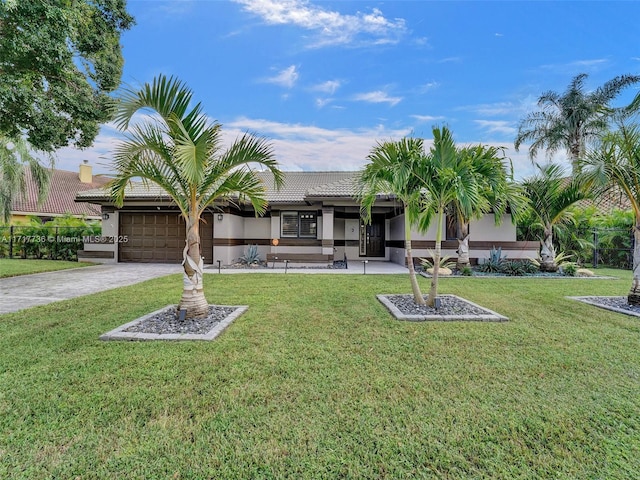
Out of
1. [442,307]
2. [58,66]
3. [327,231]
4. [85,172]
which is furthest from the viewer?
[85,172]

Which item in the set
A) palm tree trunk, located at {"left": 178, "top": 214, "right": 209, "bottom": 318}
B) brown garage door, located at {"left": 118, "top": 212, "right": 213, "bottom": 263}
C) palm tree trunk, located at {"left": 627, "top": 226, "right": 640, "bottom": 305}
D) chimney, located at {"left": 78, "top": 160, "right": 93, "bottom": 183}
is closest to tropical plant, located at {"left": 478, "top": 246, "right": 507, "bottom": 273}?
palm tree trunk, located at {"left": 627, "top": 226, "right": 640, "bottom": 305}

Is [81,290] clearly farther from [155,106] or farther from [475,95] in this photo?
[475,95]

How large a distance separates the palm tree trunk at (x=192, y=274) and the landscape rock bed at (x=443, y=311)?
335 centimetres

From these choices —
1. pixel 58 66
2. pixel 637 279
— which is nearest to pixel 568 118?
pixel 637 279

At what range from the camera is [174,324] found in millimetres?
4668

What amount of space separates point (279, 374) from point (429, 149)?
462 cm

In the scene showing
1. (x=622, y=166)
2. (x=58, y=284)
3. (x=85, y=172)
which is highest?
(x=85, y=172)

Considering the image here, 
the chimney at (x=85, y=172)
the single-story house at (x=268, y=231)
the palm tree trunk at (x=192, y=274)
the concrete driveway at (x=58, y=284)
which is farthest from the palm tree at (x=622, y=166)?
the chimney at (x=85, y=172)

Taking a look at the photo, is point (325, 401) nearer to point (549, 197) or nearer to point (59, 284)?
point (59, 284)

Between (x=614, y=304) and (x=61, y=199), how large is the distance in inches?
1284

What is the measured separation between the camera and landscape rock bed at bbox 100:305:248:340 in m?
4.12

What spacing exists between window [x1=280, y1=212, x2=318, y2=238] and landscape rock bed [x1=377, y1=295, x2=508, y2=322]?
7745 mm

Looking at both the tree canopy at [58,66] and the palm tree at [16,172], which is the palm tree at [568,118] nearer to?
the tree canopy at [58,66]

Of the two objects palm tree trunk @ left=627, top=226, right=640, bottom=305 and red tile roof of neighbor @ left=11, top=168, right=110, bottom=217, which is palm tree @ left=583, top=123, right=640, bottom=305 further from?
red tile roof of neighbor @ left=11, top=168, right=110, bottom=217
